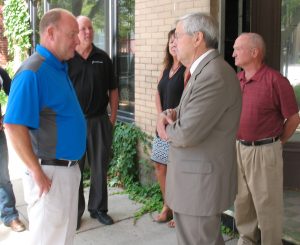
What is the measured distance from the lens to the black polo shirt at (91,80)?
13.9 feet

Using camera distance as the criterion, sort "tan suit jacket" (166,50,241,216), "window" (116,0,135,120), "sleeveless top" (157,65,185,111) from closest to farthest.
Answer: "tan suit jacket" (166,50,241,216), "sleeveless top" (157,65,185,111), "window" (116,0,135,120)

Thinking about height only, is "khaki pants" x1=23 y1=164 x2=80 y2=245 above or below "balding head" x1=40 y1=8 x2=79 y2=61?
below

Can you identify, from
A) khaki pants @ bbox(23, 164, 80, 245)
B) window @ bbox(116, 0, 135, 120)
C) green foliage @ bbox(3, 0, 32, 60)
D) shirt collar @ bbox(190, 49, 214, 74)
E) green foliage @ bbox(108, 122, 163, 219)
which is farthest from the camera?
green foliage @ bbox(3, 0, 32, 60)

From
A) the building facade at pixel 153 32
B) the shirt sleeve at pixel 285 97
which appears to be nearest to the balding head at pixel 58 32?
the shirt sleeve at pixel 285 97

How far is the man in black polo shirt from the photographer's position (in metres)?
4.26

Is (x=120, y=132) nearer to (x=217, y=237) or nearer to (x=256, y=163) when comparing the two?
(x=256, y=163)

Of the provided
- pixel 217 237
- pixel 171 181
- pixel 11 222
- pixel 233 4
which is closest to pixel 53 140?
pixel 171 181

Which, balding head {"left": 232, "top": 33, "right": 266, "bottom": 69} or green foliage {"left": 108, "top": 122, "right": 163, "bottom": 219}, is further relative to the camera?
Result: green foliage {"left": 108, "top": 122, "right": 163, "bottom": 219}

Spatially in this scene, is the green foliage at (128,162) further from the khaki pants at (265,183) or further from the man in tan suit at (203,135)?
the man in tan suit at (203,135)

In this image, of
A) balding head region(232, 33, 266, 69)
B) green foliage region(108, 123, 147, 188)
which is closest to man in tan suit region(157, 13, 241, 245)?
balding head region(232, 33, 266, 69)

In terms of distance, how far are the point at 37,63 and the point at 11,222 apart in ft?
7.44

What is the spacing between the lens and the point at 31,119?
8.19 ft

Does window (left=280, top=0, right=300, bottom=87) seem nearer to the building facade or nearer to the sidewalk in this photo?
the building facade

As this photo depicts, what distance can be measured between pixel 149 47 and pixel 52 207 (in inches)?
119
